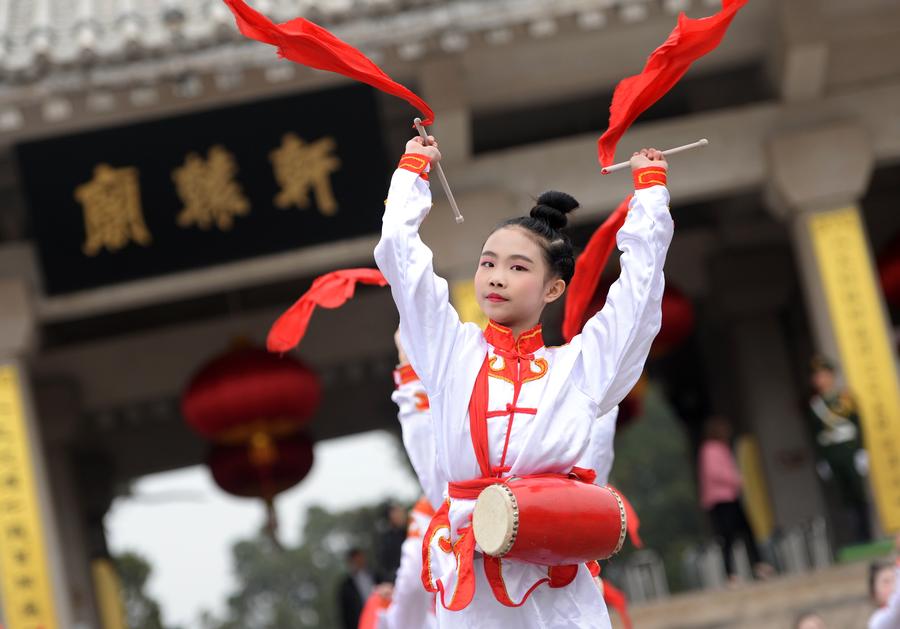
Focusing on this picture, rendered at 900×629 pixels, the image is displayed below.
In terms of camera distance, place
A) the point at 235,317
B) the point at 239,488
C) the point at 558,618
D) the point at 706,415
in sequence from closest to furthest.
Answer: the point at 558,618, the point at 239,488, the point at 235,317, the point at 706,415

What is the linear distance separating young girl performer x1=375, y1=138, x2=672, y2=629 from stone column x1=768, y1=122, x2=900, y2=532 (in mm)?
5338

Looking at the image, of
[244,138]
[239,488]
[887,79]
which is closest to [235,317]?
[239,488]

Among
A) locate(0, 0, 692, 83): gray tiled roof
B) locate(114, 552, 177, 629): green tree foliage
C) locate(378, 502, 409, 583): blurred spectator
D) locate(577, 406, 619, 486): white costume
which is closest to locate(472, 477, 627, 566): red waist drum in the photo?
locate(577, 406, 619, 486): white costume

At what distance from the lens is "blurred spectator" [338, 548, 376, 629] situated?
9656mm

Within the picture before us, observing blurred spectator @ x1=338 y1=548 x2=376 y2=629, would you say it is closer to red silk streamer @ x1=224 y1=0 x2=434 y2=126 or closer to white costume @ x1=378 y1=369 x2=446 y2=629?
white costume @ x1=378 y1=369 x2=446 y2=629

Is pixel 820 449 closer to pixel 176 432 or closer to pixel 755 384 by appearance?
pixel 755 384

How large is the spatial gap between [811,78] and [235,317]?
445 cm

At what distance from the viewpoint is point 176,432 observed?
500 inches

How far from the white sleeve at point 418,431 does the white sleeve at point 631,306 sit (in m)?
0.93

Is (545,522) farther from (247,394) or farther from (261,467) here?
(261,467)

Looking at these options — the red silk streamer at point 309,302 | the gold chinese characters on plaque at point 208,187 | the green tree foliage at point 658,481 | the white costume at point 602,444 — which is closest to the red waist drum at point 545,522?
the white costume at point 602,444

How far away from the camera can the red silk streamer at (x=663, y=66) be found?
11.9ft

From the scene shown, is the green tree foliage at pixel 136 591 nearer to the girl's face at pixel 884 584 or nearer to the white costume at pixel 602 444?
the girl's face at pixel 884 584

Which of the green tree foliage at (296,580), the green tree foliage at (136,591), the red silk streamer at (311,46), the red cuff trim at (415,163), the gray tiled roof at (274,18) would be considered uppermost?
the gray tiled roof at (274,18)
